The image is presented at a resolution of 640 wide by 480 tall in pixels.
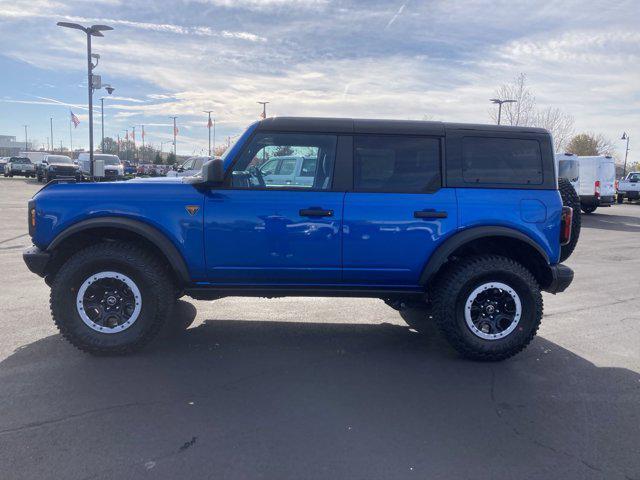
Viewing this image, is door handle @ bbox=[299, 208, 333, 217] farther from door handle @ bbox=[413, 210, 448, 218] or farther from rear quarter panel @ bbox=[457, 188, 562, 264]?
rear quarter panel @ bbox=[457, 188, 562, 264]

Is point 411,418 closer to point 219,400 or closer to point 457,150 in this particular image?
point 219,400

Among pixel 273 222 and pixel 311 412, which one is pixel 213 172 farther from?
pixel 311 412

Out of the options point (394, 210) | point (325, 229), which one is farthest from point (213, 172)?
point (394, 210)

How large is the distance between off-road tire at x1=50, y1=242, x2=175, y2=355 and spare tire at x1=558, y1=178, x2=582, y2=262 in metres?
3.68

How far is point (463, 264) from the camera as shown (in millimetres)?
4465

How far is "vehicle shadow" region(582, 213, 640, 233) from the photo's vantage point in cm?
1606

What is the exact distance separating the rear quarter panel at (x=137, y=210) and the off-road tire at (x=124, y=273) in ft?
0.94

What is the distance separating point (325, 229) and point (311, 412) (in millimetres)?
1506

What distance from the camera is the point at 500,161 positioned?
448 cm

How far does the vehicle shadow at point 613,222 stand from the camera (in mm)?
16059

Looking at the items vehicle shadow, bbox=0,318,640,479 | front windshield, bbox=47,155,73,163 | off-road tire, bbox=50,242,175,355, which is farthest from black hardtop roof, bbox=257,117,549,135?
front windshield, bbox=47,155,73,163

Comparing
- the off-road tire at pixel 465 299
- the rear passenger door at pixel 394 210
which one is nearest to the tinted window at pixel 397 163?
the rear passenger door at pixel 394 210

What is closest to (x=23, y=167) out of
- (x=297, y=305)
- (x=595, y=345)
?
(x=297, y=305)

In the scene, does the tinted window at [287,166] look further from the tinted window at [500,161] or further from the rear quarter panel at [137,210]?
the tinted window at [500,161]
